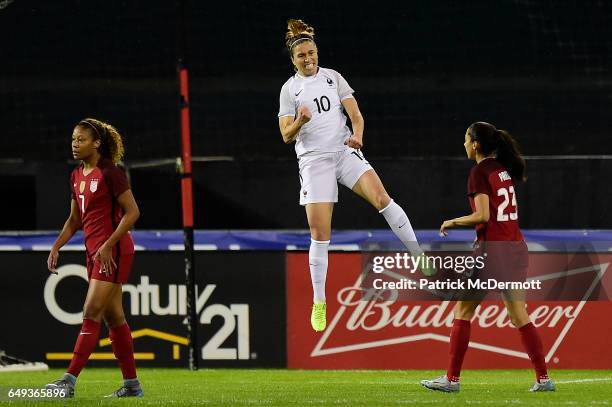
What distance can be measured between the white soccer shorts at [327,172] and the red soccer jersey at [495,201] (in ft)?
4.30

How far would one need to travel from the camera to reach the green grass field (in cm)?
910

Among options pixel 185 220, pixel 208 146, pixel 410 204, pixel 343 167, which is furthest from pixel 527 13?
pixel 343 167

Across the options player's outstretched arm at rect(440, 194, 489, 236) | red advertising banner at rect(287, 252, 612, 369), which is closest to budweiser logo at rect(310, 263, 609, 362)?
red advertising banner at rect(287, 252, 612, 369)

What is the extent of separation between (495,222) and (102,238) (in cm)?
273

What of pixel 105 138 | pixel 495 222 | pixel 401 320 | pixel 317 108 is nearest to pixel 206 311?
pixel 401 320

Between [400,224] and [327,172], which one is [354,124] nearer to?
[327,172]

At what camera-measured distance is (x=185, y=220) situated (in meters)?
13.7

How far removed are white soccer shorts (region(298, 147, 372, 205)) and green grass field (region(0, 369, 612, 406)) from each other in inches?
59.2

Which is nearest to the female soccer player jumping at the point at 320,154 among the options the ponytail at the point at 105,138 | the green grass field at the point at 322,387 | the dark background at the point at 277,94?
the green grass field at the point at 322,387

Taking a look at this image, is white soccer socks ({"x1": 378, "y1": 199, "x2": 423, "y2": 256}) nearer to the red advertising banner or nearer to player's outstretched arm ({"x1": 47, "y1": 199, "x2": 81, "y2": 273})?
player's outstretched arm ({"x1": 47, "y1": 199, "x2": 81, "y2": 273})

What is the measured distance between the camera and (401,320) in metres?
13.8

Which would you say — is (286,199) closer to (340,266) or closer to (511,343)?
(340,266)

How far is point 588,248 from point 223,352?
12.8 feet

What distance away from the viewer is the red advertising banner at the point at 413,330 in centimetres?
1360
